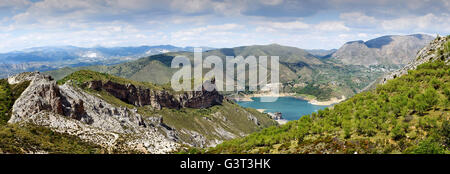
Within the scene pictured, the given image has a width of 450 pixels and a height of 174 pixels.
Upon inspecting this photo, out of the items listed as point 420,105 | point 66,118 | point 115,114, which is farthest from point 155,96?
point 420,105

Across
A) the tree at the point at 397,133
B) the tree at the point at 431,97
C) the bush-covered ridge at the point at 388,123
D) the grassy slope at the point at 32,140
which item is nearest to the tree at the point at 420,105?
the bush-covered ridge at the point at 388,123

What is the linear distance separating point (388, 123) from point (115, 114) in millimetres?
47067

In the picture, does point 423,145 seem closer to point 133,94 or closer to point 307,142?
point 307,142

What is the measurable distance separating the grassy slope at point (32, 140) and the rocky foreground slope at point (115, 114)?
1.39m

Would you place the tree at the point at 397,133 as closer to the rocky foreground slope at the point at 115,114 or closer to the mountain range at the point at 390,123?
the mountain range at the point at 390,123

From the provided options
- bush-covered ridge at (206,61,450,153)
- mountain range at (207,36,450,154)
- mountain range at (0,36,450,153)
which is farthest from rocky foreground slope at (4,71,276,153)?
bush-covered ridge at (206,61,450,153)

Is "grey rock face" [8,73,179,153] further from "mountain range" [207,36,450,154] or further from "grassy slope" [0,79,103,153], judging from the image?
"mountain range" [207,36,450,154]

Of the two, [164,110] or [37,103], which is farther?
[164,110]

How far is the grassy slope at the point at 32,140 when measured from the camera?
87.1 ft

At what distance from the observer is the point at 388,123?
2202 cm

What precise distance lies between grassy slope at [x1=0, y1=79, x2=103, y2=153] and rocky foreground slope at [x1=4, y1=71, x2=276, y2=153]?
1.39 meters

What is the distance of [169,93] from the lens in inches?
4409
